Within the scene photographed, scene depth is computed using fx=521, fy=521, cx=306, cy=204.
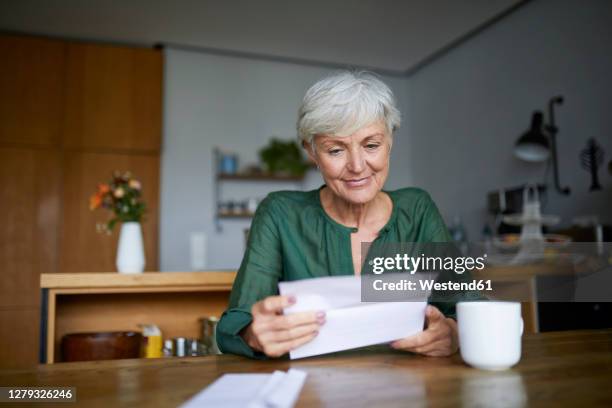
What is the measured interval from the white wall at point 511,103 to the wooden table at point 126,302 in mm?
2280

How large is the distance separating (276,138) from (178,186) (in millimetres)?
931

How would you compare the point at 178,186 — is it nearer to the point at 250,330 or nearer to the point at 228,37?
the point at 228,37

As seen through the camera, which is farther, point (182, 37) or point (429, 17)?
point (182, 37)

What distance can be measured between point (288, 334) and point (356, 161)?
0.45 m

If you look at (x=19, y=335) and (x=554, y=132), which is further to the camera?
(x=19, y=335)

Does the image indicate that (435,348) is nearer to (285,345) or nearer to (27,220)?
(285,345)

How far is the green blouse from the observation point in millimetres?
1106

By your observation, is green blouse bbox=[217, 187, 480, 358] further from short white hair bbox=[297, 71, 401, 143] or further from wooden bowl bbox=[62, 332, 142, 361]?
wooden bowl bbox=[62, 332, 142, 361]

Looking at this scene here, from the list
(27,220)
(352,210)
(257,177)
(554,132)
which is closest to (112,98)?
(27,220)

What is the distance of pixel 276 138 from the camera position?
14.8ft

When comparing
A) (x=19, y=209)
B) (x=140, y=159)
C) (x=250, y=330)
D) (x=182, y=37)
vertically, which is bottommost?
(x=250, y=330)

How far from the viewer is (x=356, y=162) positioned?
114 centimetres

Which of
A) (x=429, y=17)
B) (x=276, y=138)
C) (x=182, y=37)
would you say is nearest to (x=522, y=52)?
(x=429, y=17)

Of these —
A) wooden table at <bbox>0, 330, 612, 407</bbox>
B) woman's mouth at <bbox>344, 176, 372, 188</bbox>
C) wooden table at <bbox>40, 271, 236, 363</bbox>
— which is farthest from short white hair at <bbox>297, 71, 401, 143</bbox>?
wooden table at <bbox>40, 271, 236, 363</bbox>
